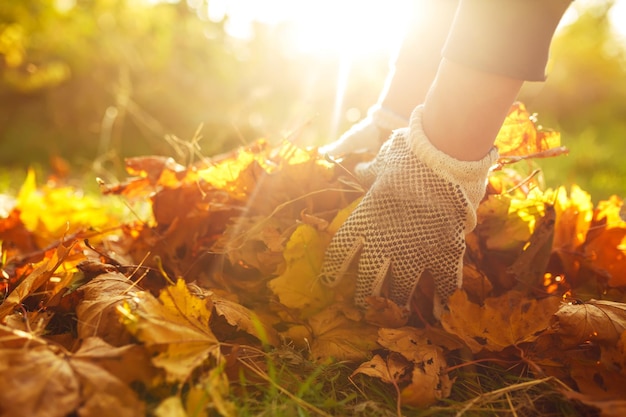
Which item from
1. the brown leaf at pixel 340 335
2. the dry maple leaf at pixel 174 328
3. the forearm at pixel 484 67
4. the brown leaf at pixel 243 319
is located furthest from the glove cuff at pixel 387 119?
the dry maple leaf at pixel 174 328

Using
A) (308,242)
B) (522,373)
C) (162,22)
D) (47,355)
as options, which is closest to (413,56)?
(308,242)

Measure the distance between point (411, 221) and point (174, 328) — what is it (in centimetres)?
56

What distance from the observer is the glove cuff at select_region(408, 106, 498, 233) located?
1042 mm

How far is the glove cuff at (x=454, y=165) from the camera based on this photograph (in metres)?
1.04

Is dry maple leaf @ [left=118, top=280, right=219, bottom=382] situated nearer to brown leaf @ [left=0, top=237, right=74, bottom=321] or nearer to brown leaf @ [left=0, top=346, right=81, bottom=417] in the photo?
brown leaf @ [left=0, top=346, right=81, bottom=417]

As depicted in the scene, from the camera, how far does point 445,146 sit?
105 cm

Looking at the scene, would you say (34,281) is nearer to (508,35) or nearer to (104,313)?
(104,313)

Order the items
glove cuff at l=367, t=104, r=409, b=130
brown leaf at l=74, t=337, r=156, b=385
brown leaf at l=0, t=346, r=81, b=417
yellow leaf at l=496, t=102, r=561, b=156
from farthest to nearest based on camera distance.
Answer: glove cuff at l=367, t=104, r=409, b=130 → yellow leaf at l=496, t=102, r=561, b=156 → brown leaf at l=74, t=337, r=156, b=385 → brown leaf at l=0, t=346, r=81, b=417

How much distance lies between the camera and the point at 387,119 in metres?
1.50

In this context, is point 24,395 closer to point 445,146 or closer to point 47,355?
point 47,355

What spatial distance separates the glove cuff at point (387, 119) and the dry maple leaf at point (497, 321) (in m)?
0.62

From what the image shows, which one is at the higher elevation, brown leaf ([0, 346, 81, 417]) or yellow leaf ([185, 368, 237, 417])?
brown leaf ([0, 346, 81, 417])

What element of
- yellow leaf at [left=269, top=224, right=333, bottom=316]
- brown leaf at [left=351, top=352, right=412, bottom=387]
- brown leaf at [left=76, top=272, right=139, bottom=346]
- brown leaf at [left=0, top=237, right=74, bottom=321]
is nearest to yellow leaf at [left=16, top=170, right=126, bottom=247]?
brown leaf at [left=0, top=237, right=74, bottom=321]

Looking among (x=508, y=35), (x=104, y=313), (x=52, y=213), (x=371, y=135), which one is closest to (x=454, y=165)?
(x=508, y=35)
